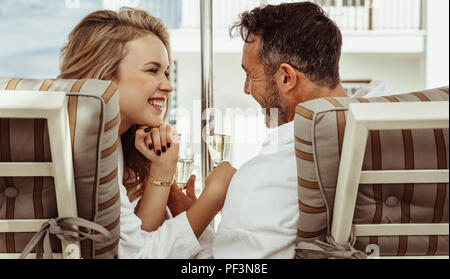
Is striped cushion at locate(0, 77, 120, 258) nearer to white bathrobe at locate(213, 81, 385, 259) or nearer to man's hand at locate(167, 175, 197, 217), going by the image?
white bathrobe at locate(213, 81, 385, 259)

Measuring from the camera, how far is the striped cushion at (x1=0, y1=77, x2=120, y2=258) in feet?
1.97

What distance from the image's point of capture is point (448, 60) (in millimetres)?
6711

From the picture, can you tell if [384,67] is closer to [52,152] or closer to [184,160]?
[184,160]

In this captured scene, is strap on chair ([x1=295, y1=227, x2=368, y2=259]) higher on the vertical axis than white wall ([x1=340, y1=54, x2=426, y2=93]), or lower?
lower

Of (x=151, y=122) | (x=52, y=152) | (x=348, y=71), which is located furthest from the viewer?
(x=348, y=71)

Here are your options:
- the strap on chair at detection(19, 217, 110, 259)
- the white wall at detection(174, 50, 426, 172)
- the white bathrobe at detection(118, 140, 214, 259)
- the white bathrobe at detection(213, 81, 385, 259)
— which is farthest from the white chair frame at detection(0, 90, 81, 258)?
the white wall at detection(174, 50, 426, 172)

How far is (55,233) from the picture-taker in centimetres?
62

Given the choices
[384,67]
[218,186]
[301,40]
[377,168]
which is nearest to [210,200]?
[218,186]

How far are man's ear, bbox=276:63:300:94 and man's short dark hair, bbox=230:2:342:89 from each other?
2 centimetres

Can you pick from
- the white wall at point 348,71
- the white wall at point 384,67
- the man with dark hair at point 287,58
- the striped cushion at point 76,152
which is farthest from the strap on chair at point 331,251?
the white wall at point 384,67

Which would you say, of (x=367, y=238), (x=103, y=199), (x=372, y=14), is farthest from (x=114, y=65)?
(x=372, y=14)

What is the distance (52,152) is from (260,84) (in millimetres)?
649

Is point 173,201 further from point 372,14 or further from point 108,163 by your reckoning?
point 372,14

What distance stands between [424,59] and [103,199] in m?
7.10
